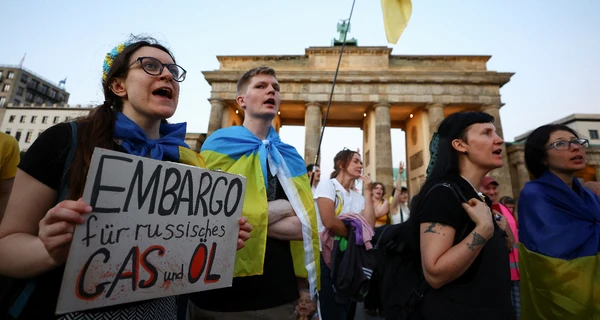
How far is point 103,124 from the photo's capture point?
48.8 inches

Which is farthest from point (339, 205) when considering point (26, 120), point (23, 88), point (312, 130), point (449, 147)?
point (23, 88)

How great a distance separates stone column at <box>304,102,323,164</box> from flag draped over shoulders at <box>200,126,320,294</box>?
1760 cm

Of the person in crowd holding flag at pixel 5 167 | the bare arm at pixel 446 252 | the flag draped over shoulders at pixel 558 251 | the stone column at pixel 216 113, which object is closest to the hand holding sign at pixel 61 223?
the bare arm at pixel 446 252

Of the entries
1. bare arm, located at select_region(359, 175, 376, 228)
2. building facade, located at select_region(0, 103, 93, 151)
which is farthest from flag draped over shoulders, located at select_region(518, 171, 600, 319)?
building facade, located at select_region(0, 103, 93, 151)

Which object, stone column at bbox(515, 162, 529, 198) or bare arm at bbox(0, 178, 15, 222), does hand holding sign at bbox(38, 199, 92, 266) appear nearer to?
bare arm at bbox(0, 178, 15, 222)

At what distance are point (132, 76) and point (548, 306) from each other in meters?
3.41

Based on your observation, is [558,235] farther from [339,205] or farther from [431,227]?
[339,205]

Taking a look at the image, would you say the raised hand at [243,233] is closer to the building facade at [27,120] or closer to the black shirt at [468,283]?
the black shirt at [468,283]

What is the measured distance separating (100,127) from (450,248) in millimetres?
1972

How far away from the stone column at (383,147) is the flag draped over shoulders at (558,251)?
16561mm

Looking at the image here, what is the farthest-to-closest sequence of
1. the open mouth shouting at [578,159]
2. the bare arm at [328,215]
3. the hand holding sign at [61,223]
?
the bare arm at [328,215] < the open mouth shouting at [578,159] < the hand holding sign at [61,223]

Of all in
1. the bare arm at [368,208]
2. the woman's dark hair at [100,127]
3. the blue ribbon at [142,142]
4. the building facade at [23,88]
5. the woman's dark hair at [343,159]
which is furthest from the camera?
the building facade at [23,88]

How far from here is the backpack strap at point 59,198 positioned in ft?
3.23

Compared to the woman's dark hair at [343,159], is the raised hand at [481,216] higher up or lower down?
lower down
